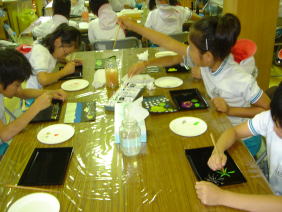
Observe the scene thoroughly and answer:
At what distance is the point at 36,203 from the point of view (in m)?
0.91

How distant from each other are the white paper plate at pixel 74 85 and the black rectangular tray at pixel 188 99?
0.56 metres

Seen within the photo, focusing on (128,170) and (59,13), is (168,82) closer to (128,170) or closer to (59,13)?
(128,170)

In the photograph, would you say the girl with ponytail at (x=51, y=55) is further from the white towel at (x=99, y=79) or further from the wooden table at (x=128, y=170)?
the wooden table at (x=128, y=170)

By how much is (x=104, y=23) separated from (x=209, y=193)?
2.45 m

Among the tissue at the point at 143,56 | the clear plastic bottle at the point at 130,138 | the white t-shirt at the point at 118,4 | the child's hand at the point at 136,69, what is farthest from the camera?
the white t-shirt at the point at 118,4

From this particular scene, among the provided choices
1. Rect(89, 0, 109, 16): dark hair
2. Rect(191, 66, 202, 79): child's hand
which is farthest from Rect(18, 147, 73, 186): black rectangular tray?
Rect(89, 0, 109, 16): dark hair

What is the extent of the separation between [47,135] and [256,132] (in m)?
0.91

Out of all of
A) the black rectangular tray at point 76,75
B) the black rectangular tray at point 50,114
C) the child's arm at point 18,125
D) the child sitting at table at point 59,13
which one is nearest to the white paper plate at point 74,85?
the black rectangular tray at point 76,75

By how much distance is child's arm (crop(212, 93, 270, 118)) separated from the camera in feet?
4.47

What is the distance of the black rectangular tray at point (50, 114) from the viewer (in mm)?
1388

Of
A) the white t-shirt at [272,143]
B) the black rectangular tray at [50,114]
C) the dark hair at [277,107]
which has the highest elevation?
the dark hair at [277,107]

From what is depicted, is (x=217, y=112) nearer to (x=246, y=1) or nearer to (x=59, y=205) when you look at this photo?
(x=59, y=205)

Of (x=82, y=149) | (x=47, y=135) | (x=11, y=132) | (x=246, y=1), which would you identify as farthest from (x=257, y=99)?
(x=246, y=1)

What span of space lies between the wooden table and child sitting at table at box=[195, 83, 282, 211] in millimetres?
32
